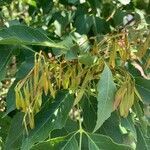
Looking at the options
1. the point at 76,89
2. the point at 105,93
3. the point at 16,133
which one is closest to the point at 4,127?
the point at 16,133

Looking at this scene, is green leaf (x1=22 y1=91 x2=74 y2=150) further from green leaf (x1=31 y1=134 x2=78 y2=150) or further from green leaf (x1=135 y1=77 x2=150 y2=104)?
green leaf (x1=135 y1=77 x2=150 y2=104)

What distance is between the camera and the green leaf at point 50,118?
3.63 ft

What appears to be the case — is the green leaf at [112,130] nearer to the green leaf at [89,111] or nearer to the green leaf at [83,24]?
the green leaf at [89,111]

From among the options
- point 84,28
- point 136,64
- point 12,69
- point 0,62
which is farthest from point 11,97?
point 12,69

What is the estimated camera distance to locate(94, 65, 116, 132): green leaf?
104 centimetres

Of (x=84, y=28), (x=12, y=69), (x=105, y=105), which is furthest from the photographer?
(x=12, y=69)

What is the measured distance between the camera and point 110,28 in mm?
1671

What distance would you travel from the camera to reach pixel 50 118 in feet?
3.76

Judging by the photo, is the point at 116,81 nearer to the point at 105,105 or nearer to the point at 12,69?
the point at 105,105

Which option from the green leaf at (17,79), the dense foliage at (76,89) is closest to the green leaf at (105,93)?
the dense foliage at (76,89)

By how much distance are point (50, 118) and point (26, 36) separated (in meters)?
0.19

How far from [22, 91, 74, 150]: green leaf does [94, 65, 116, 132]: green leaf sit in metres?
0.11

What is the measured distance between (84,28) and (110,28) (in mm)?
89

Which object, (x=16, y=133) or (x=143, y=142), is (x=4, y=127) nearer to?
(x=16, y=133)
